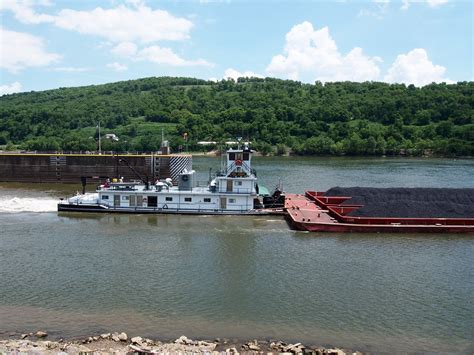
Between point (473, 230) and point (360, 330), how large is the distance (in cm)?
1706

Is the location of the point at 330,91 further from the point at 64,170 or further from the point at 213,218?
the point at 213,218

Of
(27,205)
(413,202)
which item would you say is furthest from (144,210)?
(413,202)

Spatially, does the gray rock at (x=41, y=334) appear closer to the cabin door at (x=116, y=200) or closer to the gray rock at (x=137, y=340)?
the gray rock at (x=137, y=340)

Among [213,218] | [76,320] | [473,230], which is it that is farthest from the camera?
[213,218]

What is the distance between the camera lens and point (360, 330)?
16.6m

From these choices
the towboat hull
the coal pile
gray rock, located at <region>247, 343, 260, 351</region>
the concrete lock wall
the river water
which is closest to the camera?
gray rock, located at <region>247, 343, 260, 351</region>

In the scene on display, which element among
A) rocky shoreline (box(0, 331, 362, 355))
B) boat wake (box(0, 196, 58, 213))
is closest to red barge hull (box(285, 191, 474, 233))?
rocky shoreline (box(0, 331, 362, 355))

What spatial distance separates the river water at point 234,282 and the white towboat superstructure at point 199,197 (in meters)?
1.34

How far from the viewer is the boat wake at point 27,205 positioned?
3656 centimetres

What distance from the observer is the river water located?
54.6ft

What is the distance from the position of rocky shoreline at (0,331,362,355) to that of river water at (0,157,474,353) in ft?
2.28

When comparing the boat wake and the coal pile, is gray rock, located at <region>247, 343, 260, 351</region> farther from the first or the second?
the boat wake

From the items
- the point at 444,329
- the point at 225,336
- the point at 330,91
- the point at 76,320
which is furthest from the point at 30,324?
the point at 330,91

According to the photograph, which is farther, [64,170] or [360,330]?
[64,170]
